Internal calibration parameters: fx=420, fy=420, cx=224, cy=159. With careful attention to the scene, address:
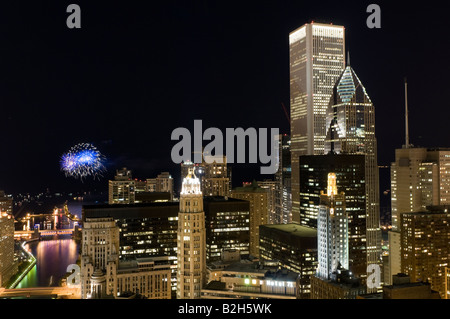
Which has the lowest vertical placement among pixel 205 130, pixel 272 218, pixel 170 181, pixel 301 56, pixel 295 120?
pixel 272 218

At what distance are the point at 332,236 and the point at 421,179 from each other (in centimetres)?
1755

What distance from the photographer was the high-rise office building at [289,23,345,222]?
40844 mm

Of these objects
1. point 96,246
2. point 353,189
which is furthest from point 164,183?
point 353,189

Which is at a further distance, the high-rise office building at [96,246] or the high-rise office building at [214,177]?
the high-rise office building at [214,177]

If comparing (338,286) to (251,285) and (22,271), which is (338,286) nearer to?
(251,285)

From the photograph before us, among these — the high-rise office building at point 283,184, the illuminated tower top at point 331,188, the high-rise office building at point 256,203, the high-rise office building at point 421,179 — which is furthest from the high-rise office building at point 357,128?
the illuminated tower top at point 331,188

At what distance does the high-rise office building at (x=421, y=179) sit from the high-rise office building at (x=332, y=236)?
48.3 feet

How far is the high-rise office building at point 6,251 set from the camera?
28.7 metres

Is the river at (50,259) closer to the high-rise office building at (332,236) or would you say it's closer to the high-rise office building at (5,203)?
the high-rise office building at (5,203)

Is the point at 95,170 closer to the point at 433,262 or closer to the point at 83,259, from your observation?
the point at 83,259

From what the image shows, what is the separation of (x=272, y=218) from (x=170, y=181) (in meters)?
13.2
